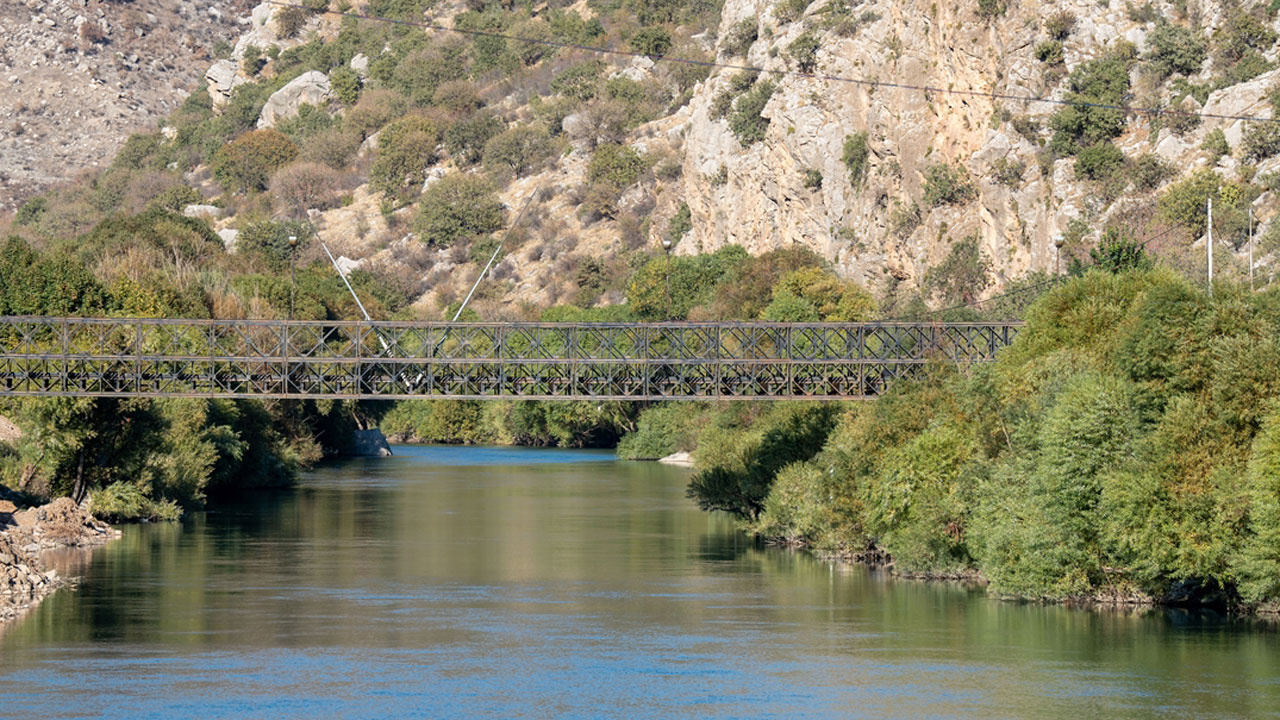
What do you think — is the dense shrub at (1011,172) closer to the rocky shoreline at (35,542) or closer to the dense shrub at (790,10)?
the dense shrub at (790,10)

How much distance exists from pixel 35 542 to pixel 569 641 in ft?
100.0

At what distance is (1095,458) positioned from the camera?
55.2 meters

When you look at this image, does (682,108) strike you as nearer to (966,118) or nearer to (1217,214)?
(966,118)

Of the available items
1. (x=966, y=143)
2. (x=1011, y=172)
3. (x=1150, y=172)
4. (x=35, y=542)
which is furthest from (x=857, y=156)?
(x=35, y=542)

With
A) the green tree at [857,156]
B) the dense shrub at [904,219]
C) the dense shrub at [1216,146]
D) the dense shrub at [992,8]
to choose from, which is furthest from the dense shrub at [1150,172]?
the green tree at [857,156]

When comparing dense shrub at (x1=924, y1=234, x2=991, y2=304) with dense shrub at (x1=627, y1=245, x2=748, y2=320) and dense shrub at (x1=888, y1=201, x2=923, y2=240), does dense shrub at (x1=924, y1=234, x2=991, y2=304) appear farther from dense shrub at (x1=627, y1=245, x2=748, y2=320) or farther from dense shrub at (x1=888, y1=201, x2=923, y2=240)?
dense shrub at (x1=627, y1=245, x2=748, y2=320)

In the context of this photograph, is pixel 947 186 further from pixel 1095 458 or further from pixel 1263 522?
pixel 1263 522

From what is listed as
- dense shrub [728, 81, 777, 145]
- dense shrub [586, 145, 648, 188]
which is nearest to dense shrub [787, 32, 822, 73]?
dense shrub [728, 81, 777, 145]

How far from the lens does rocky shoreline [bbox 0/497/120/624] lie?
57.3 meters

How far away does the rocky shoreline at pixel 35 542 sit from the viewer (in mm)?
57344

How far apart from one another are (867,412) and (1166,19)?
63293mm

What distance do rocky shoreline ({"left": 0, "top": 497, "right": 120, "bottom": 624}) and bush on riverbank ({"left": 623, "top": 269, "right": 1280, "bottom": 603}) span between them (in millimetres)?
30717

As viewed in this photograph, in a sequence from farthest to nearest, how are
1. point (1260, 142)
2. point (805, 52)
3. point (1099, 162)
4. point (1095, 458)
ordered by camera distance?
point (805, 52) → point (1099, 162) → point (1260, 142) → point (1095, 458)

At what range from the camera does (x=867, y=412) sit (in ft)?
237
